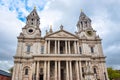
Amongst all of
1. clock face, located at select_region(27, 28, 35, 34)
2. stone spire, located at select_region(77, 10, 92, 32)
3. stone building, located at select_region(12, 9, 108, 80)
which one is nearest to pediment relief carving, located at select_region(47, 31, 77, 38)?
stone building, located at select_region(12, 9, 108, 80)

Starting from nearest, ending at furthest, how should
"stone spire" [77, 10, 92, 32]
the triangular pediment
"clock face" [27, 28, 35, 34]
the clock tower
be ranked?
1. the triangular pediment
2. "clock face" [27, 28, 35, 34]
3. the clock tower
4. "stone spire" [77, 10, 92, 32]

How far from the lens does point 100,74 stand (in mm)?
35719

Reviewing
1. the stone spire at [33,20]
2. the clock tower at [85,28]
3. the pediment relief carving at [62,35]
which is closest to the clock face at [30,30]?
the stone spire at [33,20]

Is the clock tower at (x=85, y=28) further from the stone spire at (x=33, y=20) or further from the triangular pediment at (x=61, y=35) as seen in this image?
the stone spire at (x=33, y=20)

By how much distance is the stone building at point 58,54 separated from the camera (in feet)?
107

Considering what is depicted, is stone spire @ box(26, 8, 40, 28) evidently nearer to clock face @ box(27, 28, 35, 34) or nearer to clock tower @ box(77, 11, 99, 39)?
clock face @ box(27, 28, 35, 34)

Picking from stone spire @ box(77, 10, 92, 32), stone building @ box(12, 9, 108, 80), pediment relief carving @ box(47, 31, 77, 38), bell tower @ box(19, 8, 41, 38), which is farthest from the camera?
stone spire @ box(77, 10, 92, 32)

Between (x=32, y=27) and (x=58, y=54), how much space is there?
1312 centimetres

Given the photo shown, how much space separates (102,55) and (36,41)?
19701 millimetres

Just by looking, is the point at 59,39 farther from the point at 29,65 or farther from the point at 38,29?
the point at 29,65

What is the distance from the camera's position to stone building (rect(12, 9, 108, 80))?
32.7 m

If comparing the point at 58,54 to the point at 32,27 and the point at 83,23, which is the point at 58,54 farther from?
the point at 83,23

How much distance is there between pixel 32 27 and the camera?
40562mm

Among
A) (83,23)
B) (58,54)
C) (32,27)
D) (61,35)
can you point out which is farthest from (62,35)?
(32,27)
